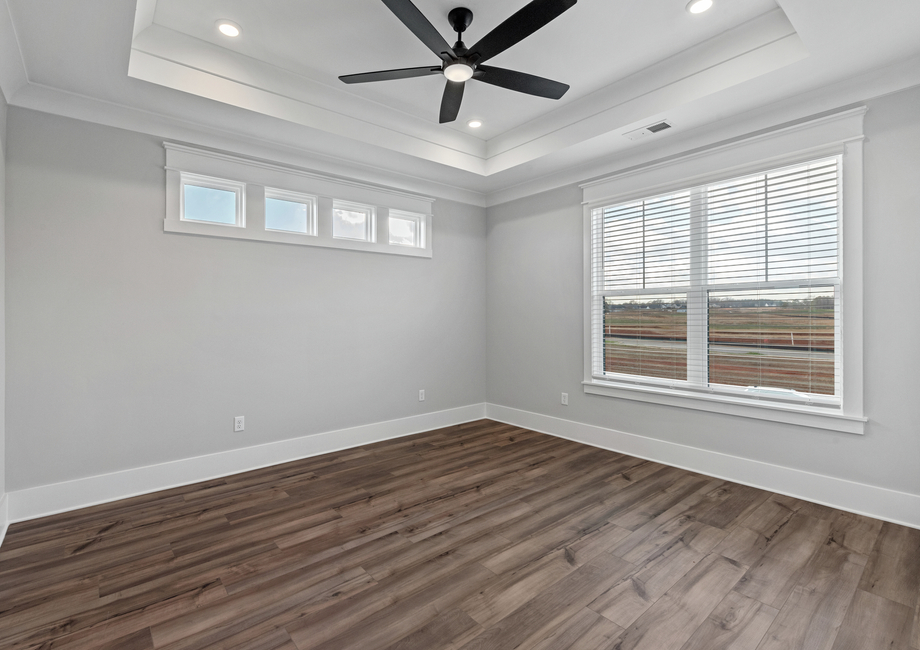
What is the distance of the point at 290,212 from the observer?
13.1 feet

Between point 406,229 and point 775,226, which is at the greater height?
point 406,229

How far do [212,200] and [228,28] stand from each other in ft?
4.27

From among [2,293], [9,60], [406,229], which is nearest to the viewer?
[9,60]

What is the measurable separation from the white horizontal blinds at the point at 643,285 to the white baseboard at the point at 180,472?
229 centimetres

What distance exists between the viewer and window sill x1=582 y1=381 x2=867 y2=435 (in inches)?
113

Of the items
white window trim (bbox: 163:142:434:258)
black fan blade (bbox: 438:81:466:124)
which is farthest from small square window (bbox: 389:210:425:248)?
black fan blade (bbox: 438:81:466:124)

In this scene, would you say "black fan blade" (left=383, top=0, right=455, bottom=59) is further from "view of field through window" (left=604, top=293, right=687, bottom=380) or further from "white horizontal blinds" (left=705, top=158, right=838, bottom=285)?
"view of field through window" (left=604, top=293, right=687, bottom=380)

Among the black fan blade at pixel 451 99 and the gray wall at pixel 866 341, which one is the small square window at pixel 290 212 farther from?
the gray wall at pixel 866 341

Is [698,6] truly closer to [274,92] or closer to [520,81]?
[520,81]

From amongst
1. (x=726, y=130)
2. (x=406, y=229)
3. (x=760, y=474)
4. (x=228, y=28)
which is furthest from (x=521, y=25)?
(x=760, y=474)

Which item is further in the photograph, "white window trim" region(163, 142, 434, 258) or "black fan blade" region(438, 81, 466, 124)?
"white window trim" region(163, 142, 434, 258)

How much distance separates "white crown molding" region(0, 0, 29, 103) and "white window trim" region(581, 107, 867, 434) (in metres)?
4.23

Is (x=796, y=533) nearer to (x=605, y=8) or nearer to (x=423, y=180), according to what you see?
(x=605, y=8)

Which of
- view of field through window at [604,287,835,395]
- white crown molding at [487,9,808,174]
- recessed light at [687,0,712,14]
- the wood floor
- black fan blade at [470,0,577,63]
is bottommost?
the wood floor
